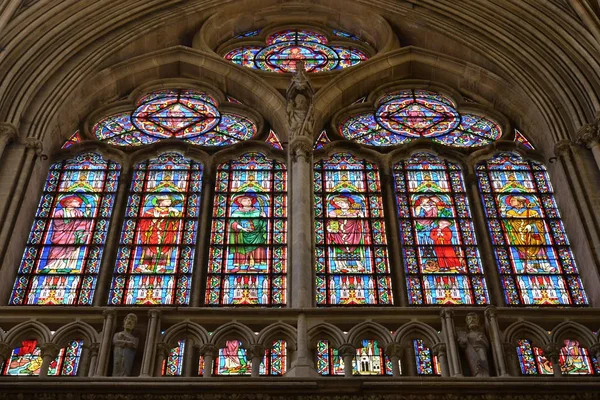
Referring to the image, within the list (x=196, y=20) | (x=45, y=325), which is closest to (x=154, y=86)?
(x=196, y=20)

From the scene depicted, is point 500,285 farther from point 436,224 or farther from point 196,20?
point 196,20

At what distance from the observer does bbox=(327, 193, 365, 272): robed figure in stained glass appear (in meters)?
13.9

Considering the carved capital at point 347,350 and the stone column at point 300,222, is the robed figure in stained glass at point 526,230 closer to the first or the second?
the stone column at point 300,222

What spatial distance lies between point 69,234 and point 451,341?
6117 mm

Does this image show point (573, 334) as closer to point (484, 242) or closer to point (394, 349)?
point (394, 349)

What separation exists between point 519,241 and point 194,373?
17.4 ft

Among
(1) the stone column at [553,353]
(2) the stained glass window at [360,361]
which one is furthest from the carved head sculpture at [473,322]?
(2) the stained glass window at [360,361]

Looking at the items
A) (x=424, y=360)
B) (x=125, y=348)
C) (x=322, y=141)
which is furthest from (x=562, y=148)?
(x=125, y=348)

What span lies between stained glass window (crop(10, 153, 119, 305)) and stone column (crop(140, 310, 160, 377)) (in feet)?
7.47

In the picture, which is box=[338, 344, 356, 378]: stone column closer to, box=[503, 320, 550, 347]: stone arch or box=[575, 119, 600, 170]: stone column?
box=[503, 320, 550, 347]: stone arch

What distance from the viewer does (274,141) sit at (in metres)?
16.3

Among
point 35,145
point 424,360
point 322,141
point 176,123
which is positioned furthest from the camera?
point 176,123

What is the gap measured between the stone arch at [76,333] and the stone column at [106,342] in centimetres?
12

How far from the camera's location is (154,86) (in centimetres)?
1759
